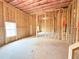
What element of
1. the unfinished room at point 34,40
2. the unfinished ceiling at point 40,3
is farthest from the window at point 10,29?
the unfinished ceiling at point 40,3

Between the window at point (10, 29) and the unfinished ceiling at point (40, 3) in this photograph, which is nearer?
the unfinished ceiling at point (40, 3)

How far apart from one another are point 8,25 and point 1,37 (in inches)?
48.1

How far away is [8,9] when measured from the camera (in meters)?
5.74

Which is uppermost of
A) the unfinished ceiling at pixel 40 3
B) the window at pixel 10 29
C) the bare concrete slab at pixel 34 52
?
the unfinished ceiling at pixel 40 3

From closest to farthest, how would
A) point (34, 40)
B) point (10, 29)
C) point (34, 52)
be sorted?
point (34, 52) → point (10, 29) → point (34, 40)

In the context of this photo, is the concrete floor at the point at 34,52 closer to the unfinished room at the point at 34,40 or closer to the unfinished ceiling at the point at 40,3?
the unfinished room at the point at 34,40

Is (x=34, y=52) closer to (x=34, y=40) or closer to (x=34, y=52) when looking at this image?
(x=34, y=52)

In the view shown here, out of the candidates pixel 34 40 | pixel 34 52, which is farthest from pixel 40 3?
pixel 34 52

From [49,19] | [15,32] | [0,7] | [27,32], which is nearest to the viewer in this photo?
[0,7]

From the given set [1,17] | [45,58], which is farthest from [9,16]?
[45,58]

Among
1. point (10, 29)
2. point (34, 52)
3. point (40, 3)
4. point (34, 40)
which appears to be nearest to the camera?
point (34, 52)

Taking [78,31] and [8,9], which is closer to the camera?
[78,31]

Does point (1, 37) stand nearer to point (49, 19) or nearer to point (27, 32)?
point (27, 32)

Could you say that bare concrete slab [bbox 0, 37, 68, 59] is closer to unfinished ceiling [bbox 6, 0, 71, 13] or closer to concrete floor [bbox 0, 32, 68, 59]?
concrete floor [bbox 0, 32, 68, 59]
